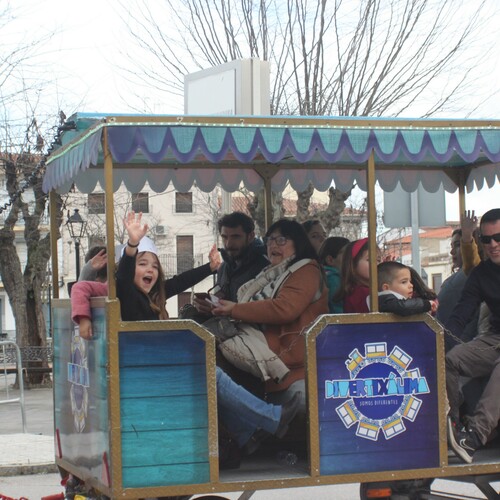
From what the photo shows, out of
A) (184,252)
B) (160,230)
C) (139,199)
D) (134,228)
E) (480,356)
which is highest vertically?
(160,230)

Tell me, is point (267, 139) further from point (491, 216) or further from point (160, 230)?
point (160, 230)

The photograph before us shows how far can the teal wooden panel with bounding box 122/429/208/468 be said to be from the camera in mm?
5141

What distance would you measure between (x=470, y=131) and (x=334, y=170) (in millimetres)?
2184

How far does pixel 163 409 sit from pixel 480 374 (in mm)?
2010

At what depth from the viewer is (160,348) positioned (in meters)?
5.20

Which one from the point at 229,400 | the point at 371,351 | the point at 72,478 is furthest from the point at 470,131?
the point at 72,478

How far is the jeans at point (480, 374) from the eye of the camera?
580 centimetres

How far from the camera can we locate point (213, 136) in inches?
210

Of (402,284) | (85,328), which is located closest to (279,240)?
(402,284)

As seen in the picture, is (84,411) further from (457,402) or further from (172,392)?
(457,402)

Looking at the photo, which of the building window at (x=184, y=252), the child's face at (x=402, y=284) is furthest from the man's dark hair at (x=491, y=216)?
the building window at (x=184, y=252)

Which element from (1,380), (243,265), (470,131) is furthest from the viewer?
(1,380)

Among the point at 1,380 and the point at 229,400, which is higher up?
the point at 229,400

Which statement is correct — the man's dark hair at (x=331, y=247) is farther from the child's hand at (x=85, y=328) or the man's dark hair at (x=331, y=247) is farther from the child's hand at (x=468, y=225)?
the child's hand at (x=85, y=328)
